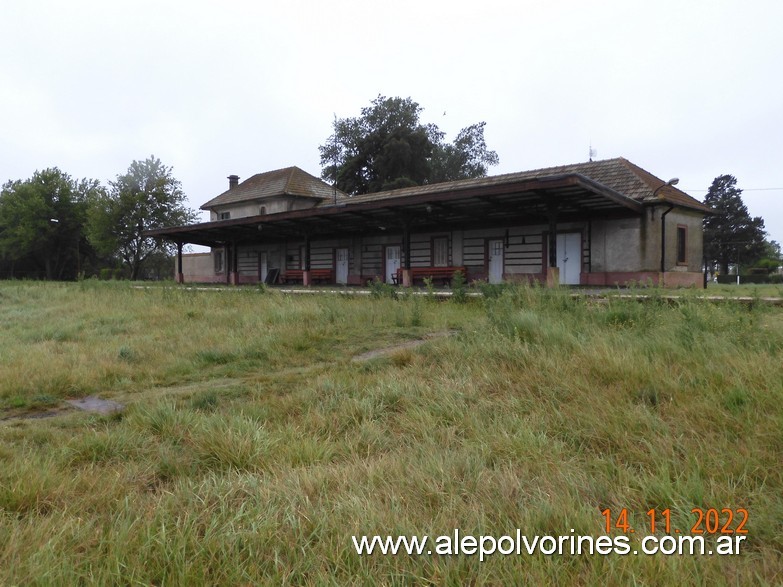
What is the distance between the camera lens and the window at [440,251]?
77.1ft

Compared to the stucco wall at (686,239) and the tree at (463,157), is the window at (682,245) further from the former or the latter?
the tree at (463,157)

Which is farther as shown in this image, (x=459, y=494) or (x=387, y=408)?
(x=387, y=408)

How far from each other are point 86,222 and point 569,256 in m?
42.7

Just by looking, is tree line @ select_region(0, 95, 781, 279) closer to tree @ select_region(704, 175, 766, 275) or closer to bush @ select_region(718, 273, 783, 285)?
tree @ select_region(704, 175, 766, 275)

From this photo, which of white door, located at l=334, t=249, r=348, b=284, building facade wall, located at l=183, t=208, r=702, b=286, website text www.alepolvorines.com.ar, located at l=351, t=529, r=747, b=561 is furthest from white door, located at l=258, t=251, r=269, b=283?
website text www.alepolvorines.com.ar, located at l=351, t=529, r=747, b=561

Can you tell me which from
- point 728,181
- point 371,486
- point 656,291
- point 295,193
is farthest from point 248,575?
point 728,181

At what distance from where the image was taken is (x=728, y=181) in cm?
5888

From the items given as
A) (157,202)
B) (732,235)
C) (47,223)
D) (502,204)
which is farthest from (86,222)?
(732,235)

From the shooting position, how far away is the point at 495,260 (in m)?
21.9

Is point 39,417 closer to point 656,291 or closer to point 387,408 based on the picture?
point 387,408

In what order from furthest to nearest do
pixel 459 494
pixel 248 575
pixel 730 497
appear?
1. pixel 459 494
2. pixel 730 497
3. pixel 248 575

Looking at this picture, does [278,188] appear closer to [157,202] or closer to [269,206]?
[269,206]

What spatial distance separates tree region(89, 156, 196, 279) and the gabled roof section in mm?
5876

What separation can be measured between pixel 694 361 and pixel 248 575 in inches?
145
